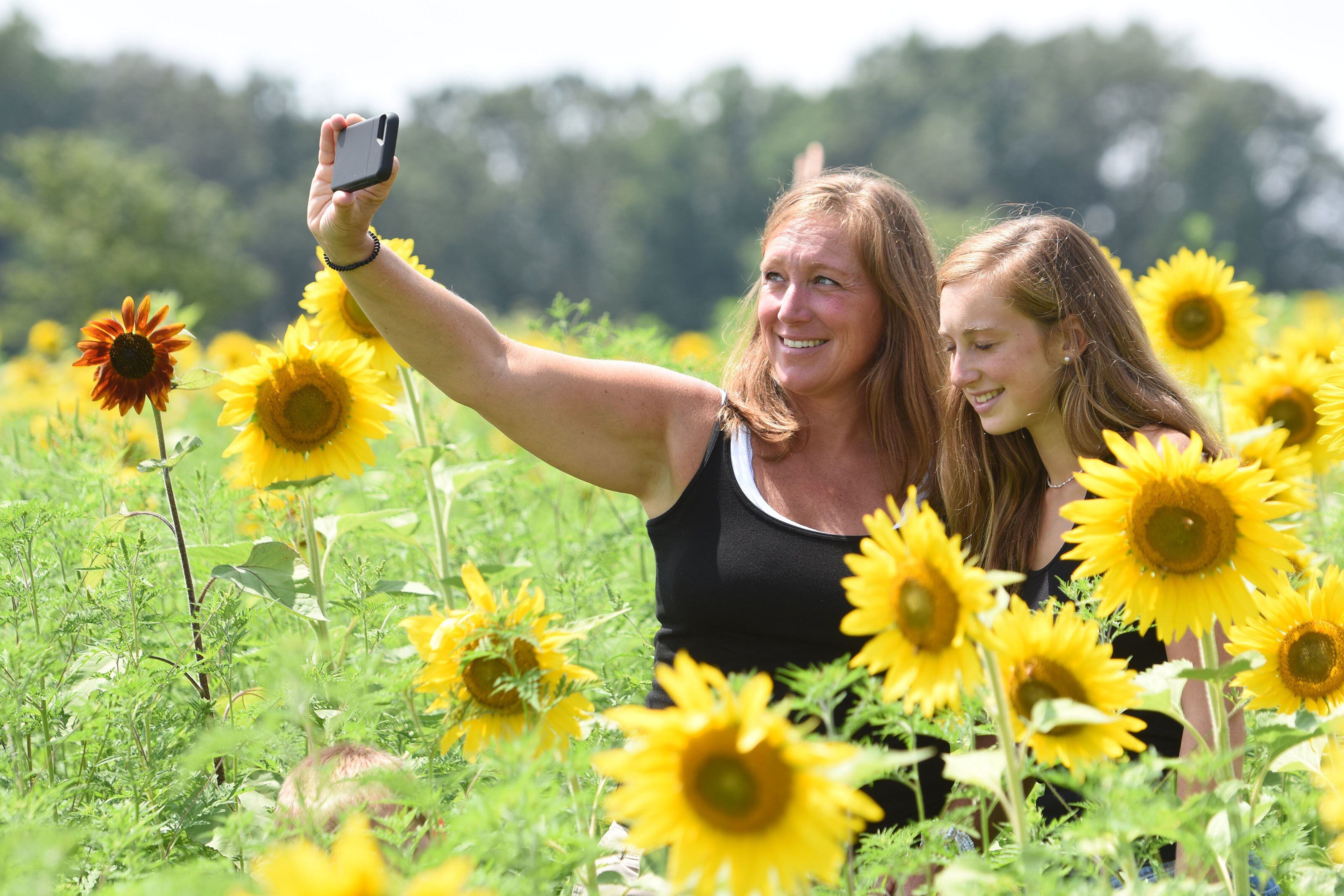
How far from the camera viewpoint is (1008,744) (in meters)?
1.25

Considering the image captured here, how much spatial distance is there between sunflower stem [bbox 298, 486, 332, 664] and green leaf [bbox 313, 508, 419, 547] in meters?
0.04

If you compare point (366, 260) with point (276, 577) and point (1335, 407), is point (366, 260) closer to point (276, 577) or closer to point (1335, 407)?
point (276, 577)

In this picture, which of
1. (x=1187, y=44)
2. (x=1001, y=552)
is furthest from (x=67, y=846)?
(x=1187, y=44)

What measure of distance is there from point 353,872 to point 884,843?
80 cm

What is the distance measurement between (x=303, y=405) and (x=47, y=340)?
8.12m

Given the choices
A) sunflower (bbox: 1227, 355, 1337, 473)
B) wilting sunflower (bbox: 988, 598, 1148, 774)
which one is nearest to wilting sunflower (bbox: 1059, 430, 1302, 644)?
wilting sunflower (bbox: 988, 598, 1148, 774)

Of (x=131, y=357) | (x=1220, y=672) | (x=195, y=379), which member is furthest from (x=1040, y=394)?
(x=131, y=357)

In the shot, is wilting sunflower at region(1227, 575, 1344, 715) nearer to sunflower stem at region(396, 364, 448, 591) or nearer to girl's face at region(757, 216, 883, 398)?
girl's face at region(757, 216, 883, 398)

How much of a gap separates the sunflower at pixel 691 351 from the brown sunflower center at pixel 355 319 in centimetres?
145

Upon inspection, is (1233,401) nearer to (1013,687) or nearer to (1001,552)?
(1001,552)

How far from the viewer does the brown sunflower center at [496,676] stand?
160 cm

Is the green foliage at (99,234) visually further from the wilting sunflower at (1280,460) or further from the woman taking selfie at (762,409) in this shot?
the wilting sunflower at (1280,460)

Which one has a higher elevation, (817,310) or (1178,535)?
(817,310)

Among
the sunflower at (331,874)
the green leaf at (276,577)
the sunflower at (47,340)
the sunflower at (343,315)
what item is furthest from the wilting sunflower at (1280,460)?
the sunflower at (47,340)
